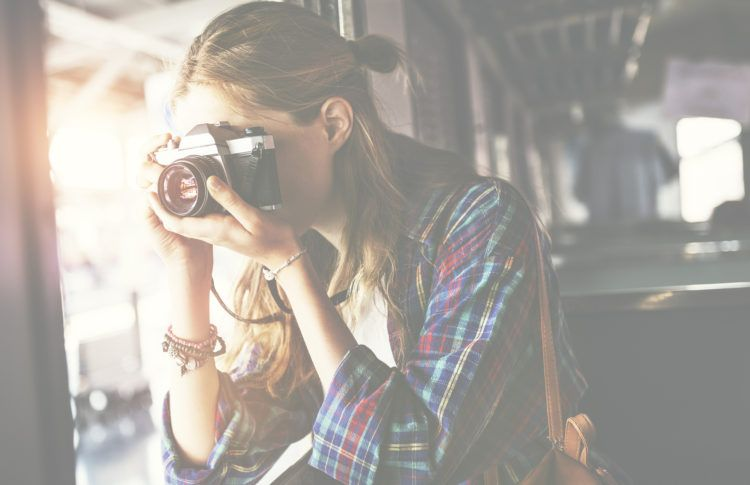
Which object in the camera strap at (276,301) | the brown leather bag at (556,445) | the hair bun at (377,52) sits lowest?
the brown leather bag at (556,445)

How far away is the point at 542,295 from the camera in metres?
0.65

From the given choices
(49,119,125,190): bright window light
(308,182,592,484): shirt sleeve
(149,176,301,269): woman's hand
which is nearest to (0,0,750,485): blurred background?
(49,119,125,190): bright window light

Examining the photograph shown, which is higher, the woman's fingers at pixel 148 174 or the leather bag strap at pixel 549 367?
the woman's fingers at pixel 148 174

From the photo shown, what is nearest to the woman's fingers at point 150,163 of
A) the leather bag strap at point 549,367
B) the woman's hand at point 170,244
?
the woman's hand at point 170,244

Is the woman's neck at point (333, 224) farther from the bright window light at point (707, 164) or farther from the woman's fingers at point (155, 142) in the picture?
the bright window light at point (707, 164)

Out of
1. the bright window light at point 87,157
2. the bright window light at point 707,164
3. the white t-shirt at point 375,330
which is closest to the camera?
the bright window light at point 87,157

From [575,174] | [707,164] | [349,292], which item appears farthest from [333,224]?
[707,164]

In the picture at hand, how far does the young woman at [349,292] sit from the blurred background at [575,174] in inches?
2.3

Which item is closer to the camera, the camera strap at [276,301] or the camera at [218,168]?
the camera at [218,168]

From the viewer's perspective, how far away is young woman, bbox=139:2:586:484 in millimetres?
543

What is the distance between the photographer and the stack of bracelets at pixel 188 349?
62 cm

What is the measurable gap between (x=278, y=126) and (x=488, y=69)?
204cm

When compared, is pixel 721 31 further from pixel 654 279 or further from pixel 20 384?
pixel 20 384

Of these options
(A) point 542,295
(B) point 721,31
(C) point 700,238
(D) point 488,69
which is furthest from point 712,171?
(A) point 542,295
